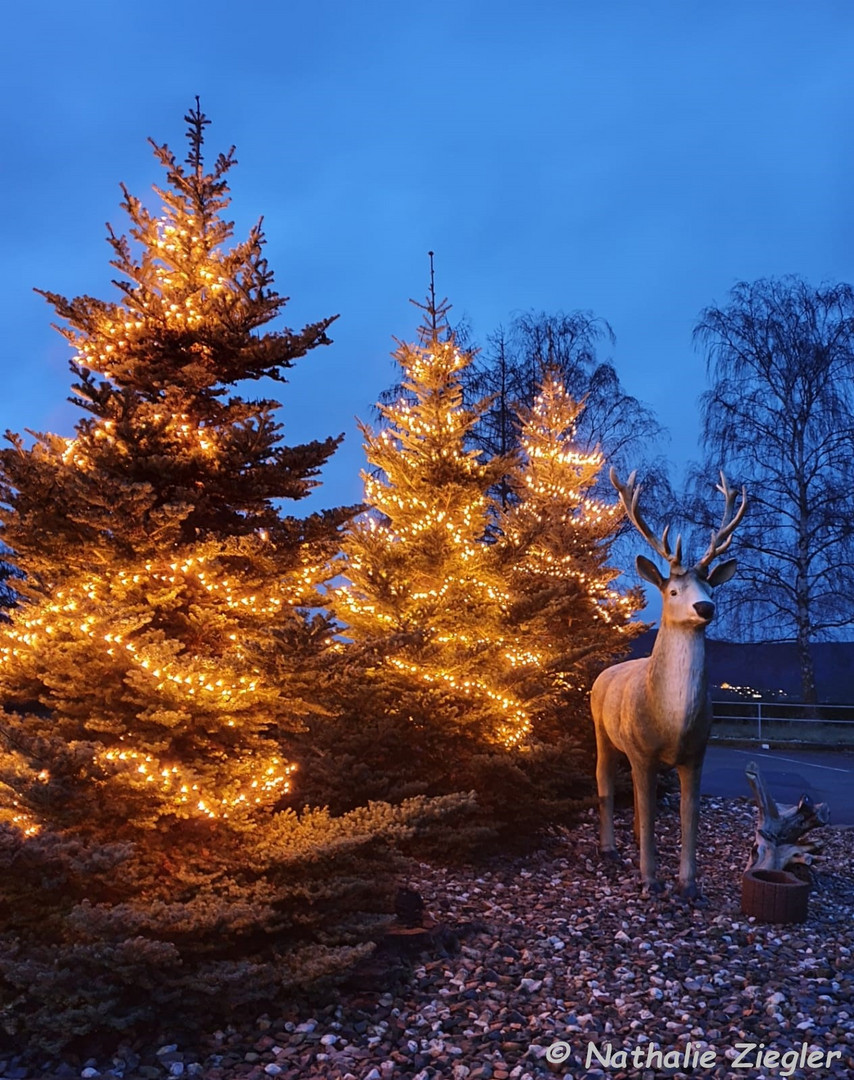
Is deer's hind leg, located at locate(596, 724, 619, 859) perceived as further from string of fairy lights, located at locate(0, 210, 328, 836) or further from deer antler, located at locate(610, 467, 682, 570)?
string of fairy lights, located at locate(0, 210, 328, 836)

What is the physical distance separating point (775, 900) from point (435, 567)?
13.3 feet

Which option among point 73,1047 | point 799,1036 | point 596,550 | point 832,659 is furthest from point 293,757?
point 832,659

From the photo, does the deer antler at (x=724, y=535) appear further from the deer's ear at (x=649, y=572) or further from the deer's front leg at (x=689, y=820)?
the deer's front leg at (x=689, y=820)

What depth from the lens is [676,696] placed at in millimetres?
5855

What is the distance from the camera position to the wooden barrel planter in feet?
18.1

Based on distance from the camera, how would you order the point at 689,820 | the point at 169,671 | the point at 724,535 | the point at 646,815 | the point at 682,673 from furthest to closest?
the point at 646,815 → the point at 689,820 → the point at 724,535 → the point at 682,673 → the point at 169,671

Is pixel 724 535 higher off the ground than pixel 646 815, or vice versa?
pixel 724 535

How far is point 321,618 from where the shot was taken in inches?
166

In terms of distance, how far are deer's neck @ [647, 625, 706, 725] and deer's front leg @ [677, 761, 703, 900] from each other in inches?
18.6

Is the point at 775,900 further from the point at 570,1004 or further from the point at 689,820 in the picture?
the point at 570,1004

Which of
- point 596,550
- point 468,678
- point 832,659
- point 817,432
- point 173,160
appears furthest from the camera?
point 832,659

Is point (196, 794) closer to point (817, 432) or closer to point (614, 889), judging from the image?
point (614, 889)

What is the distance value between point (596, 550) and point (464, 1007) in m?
8.40

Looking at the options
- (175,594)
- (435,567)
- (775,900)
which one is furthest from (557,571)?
(175,594)
